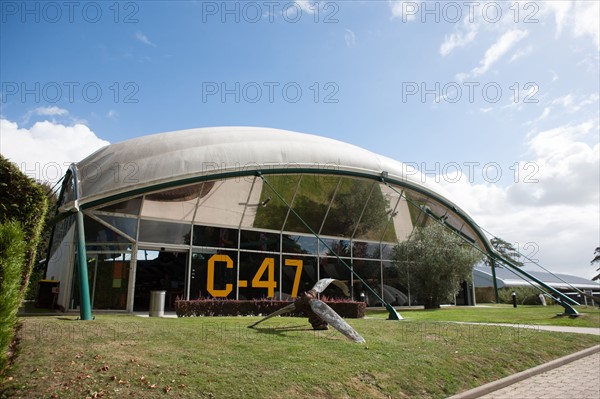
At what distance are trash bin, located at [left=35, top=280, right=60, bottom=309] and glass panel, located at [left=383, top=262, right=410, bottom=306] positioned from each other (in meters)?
Answer: 15.6

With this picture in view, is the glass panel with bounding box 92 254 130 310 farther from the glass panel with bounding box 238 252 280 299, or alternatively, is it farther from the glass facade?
the glass panel with bounding box 238 252 280 299

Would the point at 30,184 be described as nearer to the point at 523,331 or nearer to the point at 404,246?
the point at 523,331

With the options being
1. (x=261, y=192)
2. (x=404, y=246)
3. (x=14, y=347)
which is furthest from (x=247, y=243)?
(x=14, y=347)

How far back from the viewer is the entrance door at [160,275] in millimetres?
17266

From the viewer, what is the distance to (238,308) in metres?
16.0

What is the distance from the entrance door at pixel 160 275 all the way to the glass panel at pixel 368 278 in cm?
920

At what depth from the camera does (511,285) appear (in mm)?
40906

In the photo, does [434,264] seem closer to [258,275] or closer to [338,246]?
[338,246]

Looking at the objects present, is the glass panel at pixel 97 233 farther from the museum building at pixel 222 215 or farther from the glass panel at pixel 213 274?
the glass panel at pixel 213 274

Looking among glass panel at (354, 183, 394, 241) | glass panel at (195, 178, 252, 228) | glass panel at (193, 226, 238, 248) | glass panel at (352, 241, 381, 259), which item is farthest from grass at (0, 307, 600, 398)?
glass panel at (352, 241, 381, 259)

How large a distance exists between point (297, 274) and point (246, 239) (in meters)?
3.03

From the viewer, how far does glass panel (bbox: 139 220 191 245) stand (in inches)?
694

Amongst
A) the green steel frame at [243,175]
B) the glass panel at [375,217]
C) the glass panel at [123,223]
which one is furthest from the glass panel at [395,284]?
the glass panel at [123,223]

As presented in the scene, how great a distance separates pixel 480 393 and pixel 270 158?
1340cm
